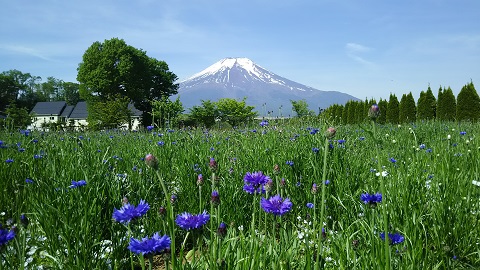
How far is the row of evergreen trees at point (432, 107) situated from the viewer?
19.8 meters

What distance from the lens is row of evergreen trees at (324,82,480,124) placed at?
19.8 meters

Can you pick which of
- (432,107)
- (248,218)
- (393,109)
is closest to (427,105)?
(432,107)

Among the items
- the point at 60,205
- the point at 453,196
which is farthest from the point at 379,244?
the point at 60,205

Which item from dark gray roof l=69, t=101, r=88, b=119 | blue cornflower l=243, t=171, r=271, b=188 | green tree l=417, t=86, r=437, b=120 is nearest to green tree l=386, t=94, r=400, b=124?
green tree l=417, t=86, r=437, b=120

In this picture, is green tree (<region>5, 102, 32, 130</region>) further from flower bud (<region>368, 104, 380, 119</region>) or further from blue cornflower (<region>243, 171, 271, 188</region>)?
flower bud (<region>368, 104, 380, 119</region>)

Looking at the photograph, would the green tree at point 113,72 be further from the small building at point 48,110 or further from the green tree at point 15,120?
the small building at point 48,110

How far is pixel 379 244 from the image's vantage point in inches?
71.2

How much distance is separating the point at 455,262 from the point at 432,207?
45cm

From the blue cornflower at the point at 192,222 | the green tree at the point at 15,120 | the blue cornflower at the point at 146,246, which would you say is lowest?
the blue cornflower at the point at 146,246

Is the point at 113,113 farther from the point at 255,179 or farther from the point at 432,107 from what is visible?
the point at 255,179

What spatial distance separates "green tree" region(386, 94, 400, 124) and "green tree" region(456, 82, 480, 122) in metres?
3.84

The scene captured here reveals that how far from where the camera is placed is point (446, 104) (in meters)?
20.6

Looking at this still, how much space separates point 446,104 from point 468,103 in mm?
1062

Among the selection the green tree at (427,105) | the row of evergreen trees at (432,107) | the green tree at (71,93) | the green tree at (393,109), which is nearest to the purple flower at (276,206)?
the row of evergreen trees at (432,107)
